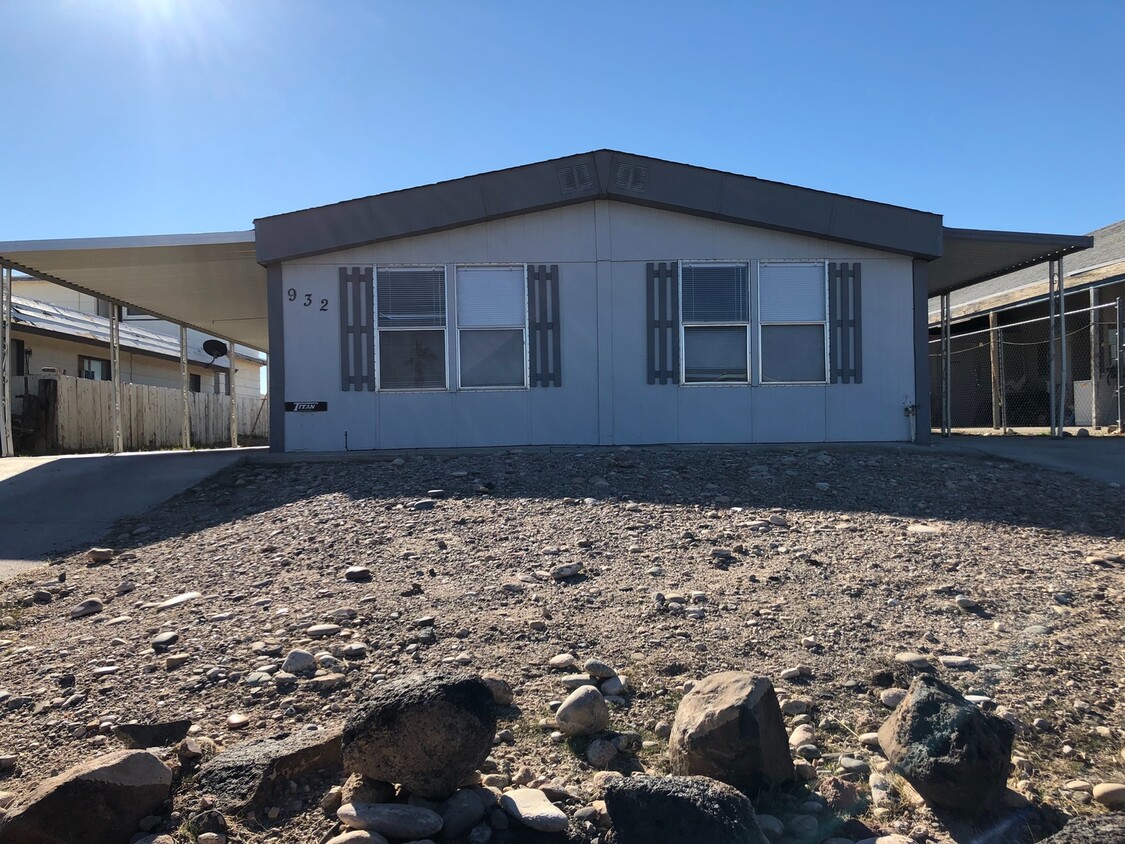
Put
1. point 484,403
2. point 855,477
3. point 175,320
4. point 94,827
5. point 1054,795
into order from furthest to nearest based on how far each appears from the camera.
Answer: point 175,320, point 484,403, point 855,477, point 1054,795, point 94,827

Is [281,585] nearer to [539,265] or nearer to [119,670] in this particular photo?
[119,670]

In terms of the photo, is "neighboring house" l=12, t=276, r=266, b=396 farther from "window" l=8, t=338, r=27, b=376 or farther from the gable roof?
the gable roof

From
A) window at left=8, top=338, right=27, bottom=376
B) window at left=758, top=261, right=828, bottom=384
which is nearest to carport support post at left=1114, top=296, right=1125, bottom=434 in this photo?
window at left=758, top=261, right=828, bottom=384

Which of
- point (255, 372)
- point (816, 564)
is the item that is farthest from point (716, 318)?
point (255, 372)

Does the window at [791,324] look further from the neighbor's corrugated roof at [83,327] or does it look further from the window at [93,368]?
the window at [93,368]

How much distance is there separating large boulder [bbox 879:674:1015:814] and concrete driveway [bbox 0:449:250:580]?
5.83 meters

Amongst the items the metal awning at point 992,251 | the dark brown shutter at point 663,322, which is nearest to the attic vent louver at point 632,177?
the dark brown shutter at point 663,322

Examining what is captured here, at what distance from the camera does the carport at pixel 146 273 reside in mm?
9992

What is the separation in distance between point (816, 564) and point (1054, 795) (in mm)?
2323

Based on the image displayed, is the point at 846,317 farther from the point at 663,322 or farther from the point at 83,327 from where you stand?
the point at 83,327

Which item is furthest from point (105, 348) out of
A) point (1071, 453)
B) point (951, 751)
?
point (951, 751)

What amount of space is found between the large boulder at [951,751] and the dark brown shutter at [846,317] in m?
7.20

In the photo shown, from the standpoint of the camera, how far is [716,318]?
1003 cm

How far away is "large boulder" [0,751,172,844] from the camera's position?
2.96m
